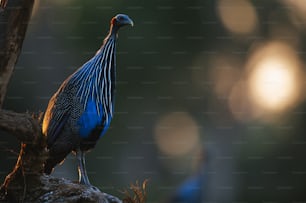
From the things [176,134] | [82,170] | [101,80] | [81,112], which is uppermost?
[101,80]

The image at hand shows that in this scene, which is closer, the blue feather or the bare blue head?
the blue feather

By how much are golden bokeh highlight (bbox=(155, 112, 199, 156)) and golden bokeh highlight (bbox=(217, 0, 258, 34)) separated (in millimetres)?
2556

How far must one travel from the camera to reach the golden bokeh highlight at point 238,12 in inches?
936

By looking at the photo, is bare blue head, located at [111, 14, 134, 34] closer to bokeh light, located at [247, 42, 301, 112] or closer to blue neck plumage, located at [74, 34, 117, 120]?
blue neck plumage, located at [74, 34, 117, 120]

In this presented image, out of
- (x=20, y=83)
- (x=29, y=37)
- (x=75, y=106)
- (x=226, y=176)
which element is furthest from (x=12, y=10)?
(x=226, y=176)

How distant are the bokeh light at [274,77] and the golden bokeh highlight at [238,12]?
640 mm

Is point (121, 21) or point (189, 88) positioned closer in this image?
point (121, 21)

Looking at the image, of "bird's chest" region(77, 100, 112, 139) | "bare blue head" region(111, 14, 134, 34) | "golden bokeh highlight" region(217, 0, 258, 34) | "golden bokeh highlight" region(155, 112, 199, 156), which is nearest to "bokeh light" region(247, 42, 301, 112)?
"golden bokeh highlight" region(217, 0, 258, 34)

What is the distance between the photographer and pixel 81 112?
7551 millimetres

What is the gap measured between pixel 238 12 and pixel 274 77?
652 centimetres

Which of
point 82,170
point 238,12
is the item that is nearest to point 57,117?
point 82,170

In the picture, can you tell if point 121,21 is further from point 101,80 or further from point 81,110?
point 81,110

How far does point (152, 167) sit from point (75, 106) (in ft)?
46.7

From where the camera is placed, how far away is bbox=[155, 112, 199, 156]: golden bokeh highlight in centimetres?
2141
